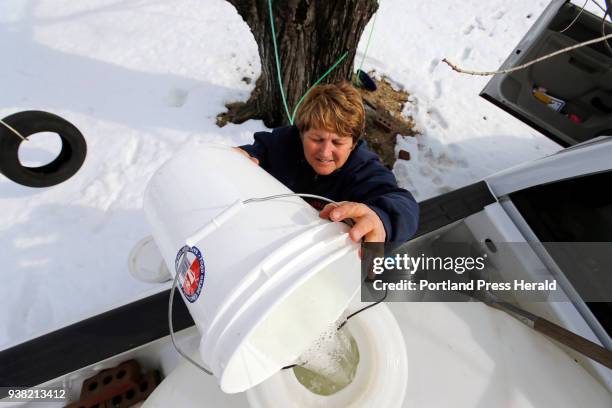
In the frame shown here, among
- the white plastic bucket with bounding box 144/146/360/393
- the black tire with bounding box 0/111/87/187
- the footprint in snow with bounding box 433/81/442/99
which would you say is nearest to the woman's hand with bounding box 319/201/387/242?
the white plastic bucket with bounding box 144/146/360/393

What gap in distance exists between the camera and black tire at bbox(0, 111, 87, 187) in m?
1.42

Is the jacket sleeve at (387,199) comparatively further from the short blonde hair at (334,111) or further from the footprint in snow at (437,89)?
the footprint in snow at (437,89)

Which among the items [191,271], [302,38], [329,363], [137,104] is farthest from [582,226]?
[137,104]

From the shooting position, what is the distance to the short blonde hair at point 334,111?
1.09 m

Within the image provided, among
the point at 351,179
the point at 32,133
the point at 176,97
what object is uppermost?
the point at 351,179

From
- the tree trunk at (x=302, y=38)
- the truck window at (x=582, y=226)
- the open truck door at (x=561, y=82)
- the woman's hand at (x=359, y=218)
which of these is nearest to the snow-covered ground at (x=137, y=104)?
the open truck door at (x=561, y=82)

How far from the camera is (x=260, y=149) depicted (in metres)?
1.38

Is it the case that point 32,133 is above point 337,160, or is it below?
below

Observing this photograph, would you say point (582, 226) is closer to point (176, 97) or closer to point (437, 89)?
point (437, 89)

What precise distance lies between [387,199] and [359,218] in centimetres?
19

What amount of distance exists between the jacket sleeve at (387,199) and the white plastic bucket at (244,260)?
15 centimetres

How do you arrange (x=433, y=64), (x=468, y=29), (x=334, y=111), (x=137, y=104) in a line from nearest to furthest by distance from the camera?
(x=334, y=111), (x=137, y=104), (x=433, y=64), (x=468, y=29)

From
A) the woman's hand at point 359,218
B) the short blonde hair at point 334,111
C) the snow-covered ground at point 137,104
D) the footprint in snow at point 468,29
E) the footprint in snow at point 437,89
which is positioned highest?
the footprint in snow at point 468,29

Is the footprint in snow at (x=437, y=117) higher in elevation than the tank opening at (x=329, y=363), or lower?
higher
